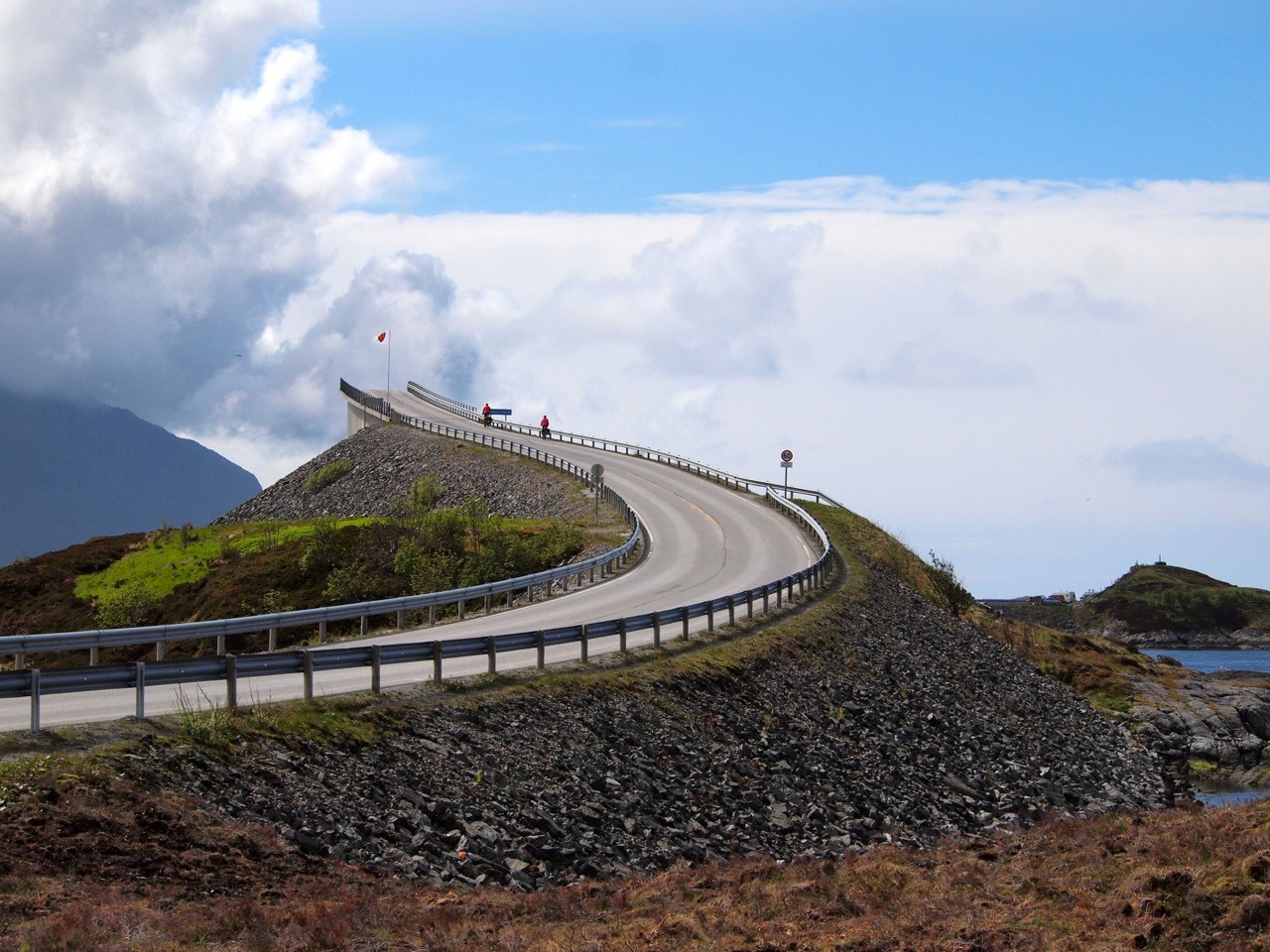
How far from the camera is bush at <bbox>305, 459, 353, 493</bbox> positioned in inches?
3354

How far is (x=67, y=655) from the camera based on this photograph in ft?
132

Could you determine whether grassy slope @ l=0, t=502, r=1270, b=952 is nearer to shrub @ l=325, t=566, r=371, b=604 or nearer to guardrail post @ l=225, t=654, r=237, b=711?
guardrail post @ l=225, t=654, r=237, b=711

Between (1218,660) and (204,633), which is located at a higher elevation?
(204,633)

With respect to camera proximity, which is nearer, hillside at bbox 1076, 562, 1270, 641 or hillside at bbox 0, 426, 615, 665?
hillside at bbox 0, 426, 615, 665

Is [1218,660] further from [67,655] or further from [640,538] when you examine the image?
[67,655]

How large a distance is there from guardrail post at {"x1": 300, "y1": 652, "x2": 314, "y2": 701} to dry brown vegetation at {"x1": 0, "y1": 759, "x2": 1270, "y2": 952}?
14.6 feet

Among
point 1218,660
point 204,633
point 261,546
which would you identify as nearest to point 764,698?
point 204,633

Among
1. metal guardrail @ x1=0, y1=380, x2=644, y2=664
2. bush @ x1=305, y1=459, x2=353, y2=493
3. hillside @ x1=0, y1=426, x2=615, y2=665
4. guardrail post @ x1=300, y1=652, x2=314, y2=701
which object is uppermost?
bush @ x1=305, y1=459, x2=353, y2=493

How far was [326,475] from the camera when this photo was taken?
8625cm

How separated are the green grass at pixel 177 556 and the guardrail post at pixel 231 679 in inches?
1409

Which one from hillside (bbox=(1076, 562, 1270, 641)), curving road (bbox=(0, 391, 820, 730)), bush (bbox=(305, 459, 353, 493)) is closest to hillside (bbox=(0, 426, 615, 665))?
curving road (bbox=(0, 391, 820, 730))

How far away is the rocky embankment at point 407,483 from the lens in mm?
69062

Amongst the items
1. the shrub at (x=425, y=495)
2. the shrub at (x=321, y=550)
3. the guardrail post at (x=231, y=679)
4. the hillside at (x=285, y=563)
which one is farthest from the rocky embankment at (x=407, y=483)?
the guardrail post at (x=231, y=679)

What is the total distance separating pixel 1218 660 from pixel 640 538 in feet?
361
